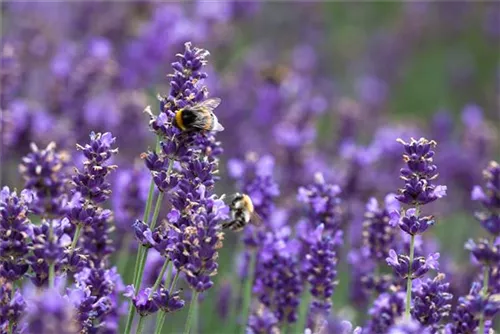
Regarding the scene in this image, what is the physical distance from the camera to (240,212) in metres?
3.28

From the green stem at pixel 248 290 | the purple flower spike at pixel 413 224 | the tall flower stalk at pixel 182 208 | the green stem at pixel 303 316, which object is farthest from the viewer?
the green stem at pixel 303 316

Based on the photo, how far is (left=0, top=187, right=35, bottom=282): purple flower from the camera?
8.44ft

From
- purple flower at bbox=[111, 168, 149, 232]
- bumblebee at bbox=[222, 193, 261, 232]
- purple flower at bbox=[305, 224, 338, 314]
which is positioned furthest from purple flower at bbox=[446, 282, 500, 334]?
purple flower at bbox=[111, 168, 149, 232]

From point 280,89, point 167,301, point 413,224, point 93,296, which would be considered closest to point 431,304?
point 413,224

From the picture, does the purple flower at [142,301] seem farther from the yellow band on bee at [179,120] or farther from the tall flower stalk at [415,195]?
the tall flower stalk at [415,195]

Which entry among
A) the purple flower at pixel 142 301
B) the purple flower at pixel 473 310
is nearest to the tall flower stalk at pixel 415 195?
the purple flower at pixel 473 310

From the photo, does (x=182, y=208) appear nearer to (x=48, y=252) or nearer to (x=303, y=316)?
(x=48, y=252)

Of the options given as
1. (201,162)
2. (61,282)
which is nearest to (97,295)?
(61,282)

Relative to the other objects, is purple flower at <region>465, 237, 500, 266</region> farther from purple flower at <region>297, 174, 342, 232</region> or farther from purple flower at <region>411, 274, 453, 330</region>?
purple flower at <region>297, 174, 342, 232</region>

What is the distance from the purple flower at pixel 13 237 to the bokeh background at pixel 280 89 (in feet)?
4.90

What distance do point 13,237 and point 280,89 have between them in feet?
13.7

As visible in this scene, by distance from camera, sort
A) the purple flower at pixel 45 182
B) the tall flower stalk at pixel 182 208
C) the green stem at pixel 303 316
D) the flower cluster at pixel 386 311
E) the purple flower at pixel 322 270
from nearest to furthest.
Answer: the purple flower at pixel 45 182
the tall flower stalk at pixel 182 208
the flower cluster at pixel 386 311
the purple flower at pixel 322 270
the green stem at pixel 303 316

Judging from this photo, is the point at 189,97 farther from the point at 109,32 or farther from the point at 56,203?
the point at 109,32

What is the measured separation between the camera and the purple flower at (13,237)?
2572mm
